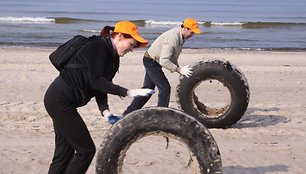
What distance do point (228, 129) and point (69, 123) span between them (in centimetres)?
467

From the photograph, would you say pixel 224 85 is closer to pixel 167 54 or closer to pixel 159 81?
pixel 159 81

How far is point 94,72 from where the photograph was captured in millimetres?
5195

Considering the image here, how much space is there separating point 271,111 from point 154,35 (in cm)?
2088

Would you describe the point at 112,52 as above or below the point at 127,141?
above

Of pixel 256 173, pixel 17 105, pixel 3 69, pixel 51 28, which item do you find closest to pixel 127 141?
pixel 256 173

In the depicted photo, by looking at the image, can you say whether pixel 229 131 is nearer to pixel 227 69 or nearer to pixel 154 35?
pixel 227 69

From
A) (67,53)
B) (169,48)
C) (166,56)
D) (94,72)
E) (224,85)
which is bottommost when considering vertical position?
(224,85)

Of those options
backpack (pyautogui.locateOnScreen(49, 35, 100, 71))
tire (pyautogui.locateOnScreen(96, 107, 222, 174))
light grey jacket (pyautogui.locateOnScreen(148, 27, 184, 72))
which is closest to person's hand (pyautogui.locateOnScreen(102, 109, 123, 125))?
tire (pyautogui.locateOnScreen(96, 107, 222, 174))

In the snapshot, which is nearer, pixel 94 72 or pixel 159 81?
pixel 94 72

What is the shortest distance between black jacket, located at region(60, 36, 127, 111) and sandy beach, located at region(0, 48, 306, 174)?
2124mm

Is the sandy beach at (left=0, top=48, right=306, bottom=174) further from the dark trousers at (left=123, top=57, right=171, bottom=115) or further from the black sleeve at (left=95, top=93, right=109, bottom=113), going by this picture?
the black sleeve at (left=95, top=93, right=109, bottom=113)

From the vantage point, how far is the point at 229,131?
958 cm

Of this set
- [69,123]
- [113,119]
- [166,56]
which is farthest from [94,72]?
[166,56]

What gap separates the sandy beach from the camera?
25.3 feet
